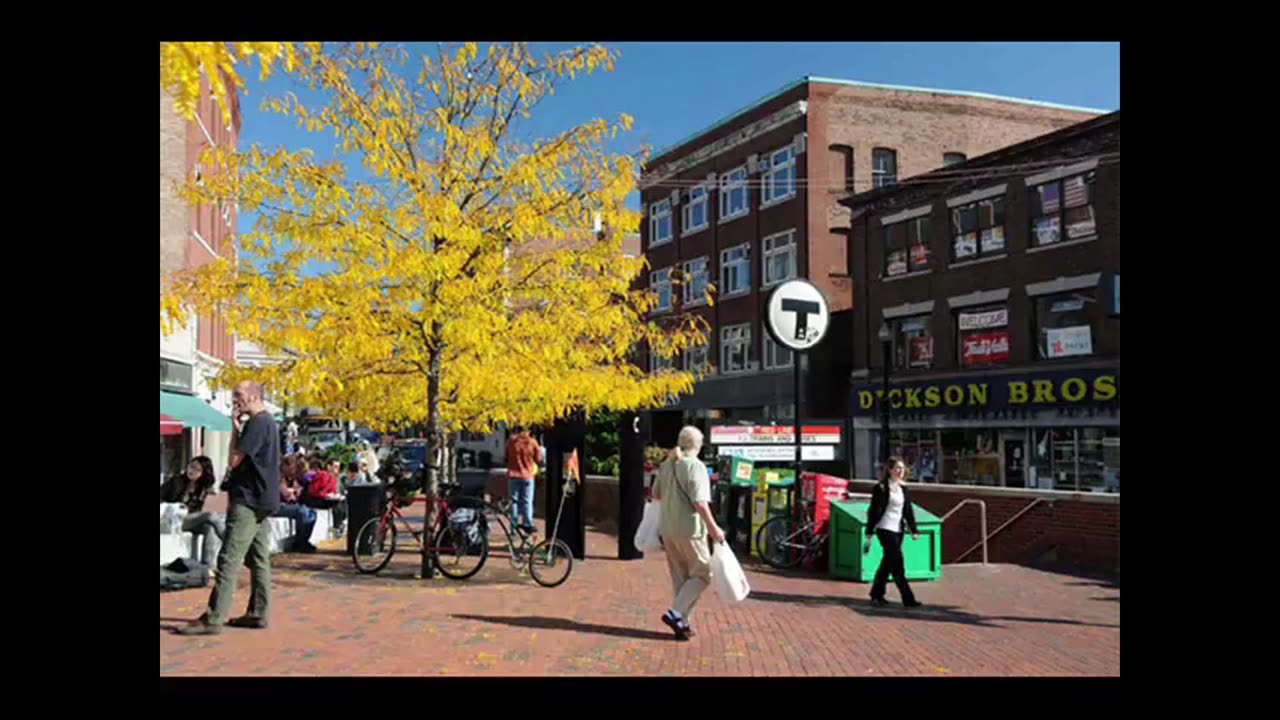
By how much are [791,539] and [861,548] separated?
1315 mm

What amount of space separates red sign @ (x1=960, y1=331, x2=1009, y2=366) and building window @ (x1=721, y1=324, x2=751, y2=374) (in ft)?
35.6

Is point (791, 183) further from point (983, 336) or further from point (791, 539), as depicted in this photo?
point (791, 539)

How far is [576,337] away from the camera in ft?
40.5

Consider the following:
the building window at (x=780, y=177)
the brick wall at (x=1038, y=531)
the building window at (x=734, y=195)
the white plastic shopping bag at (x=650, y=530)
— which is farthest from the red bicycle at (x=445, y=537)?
the building window at (x=734, y=195)

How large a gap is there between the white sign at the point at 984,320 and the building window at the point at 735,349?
10.8 metres

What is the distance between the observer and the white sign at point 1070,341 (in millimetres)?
28453

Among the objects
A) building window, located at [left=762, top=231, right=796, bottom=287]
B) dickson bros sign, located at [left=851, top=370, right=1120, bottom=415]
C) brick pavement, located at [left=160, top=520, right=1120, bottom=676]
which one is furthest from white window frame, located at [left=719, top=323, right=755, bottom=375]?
brick pavement, located at [left=160, top=520, right=1120, bottom=676]

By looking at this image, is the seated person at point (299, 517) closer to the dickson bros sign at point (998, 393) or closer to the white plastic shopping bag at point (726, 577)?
the white plastic shopping bag at point (726, 577)

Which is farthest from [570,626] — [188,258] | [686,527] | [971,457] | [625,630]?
[971,457]
